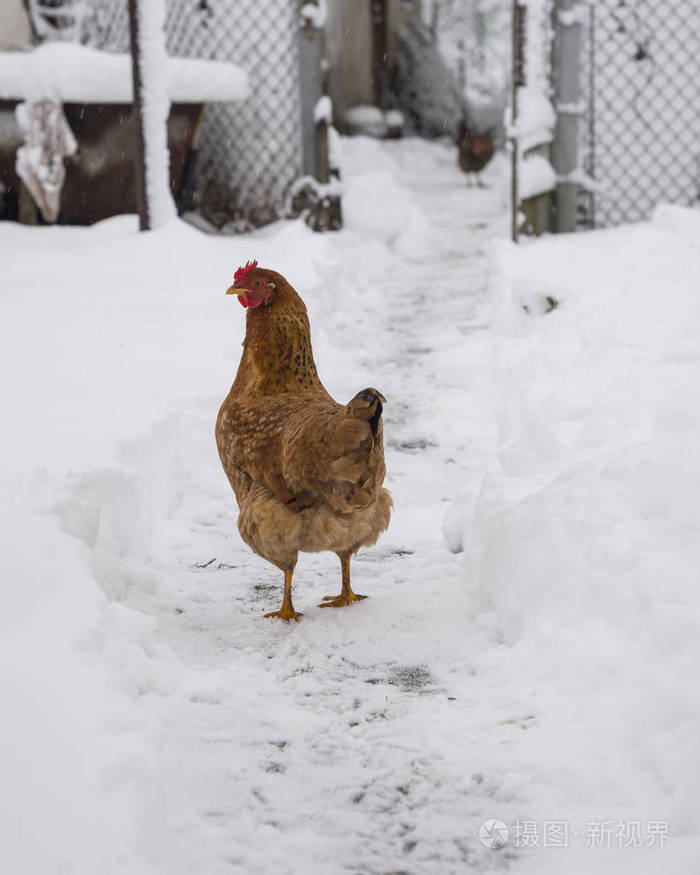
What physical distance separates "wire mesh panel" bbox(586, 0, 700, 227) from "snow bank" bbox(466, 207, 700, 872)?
4.41 m

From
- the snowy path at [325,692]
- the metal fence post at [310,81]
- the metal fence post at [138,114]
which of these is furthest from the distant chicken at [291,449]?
the metal fence post at [310,81]

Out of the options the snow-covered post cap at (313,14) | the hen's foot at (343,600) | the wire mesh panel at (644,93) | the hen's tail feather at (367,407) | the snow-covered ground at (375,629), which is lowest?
the hen's foot at (343,600)

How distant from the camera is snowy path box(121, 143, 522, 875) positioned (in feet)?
5.45

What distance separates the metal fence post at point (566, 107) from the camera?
7133 millimetres

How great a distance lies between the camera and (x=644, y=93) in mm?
7973

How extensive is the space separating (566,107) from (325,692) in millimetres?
6270

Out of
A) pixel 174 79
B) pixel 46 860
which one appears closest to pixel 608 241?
pixel 174 79

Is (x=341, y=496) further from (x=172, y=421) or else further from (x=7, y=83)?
(x=7, y=83)

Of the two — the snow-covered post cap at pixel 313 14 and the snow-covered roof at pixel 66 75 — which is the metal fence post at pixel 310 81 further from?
the snow-covered roof at pixel 66 75

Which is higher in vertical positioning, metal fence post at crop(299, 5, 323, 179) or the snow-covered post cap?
the snow-covered post cap

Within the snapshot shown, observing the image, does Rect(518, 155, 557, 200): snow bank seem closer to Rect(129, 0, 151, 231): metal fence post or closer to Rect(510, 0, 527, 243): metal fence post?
Rect(510, 0, 527, 243): metal fence post

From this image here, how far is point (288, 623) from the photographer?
266 cm

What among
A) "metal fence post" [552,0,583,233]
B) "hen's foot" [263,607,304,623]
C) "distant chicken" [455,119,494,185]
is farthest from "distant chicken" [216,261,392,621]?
"distant chicken" [455,119,494,185]

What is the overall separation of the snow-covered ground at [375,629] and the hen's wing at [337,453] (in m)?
0.41
